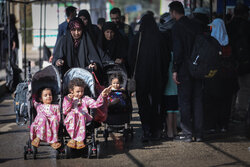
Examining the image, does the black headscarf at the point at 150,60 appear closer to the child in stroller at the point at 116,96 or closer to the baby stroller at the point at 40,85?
the child in stroller at the point at 116,96

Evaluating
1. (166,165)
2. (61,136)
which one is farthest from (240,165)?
(61,136)

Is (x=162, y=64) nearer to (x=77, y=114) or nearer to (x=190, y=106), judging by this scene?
(x=190, y=106)

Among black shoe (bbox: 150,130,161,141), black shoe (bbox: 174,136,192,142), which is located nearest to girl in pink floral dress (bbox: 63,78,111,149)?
black shoe (bbox: 150,130,161,141)

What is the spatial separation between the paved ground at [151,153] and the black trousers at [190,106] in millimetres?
229

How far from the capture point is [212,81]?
8.11 meters

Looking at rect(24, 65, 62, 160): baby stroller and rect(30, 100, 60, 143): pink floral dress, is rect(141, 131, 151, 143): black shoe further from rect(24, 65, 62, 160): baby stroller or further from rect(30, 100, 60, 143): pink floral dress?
rect(30, 100, 60, 143): pink floral dress

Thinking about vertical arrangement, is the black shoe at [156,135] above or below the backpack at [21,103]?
below

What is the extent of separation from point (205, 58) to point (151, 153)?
4.96ft

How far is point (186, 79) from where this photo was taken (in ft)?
24.2

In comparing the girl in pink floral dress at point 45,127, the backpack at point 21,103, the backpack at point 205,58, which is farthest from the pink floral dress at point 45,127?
the backpack at point 205,58

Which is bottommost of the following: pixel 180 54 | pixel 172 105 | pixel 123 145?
pixel 123 145

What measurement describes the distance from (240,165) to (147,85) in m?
2.04

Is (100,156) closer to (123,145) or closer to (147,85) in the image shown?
(123,145)

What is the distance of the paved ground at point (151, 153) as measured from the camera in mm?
6277
